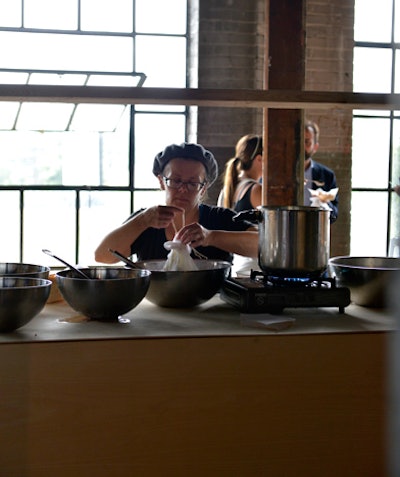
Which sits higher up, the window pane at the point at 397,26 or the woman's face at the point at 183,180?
the window pane at the point at 397,26

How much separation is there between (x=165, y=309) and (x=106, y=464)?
0.44 metres

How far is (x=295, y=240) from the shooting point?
1.50 m

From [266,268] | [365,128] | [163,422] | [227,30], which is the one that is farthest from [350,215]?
[163,422]

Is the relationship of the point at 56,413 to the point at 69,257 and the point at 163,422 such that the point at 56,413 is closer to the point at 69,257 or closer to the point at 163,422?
the point at 163,422

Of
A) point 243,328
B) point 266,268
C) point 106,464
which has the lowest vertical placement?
point 106,464

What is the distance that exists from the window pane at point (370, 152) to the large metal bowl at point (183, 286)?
4721 millimetres

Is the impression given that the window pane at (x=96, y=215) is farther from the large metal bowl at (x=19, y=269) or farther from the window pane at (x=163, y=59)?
the large metal bowl at (x=19, y=269)

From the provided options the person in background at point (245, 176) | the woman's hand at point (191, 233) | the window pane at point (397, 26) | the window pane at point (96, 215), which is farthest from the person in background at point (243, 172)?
the window pane at point (397, 26)

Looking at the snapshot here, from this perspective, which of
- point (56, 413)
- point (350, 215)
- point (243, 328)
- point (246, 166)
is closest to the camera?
point (56, 413)

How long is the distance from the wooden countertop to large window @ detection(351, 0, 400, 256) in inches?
181

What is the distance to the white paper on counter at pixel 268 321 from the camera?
1361 mm

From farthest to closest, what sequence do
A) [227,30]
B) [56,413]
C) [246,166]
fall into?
[227,30]
[246,166]
[56,413]

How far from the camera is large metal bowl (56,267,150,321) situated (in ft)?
4.48

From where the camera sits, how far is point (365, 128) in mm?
6133
